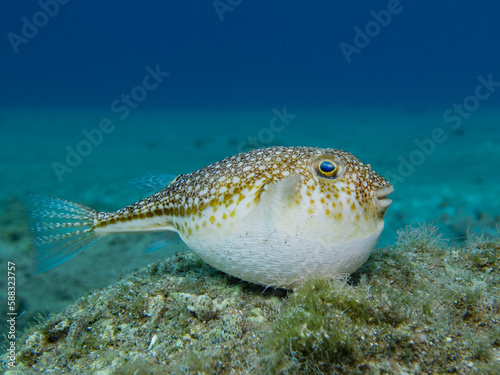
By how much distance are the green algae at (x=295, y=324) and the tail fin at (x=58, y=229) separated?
671mm

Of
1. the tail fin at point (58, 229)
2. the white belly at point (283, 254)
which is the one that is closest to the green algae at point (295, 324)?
the white belly at point (283, 254)

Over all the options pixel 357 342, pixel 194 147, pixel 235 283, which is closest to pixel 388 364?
pixel 357 342

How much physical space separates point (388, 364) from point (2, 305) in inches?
367

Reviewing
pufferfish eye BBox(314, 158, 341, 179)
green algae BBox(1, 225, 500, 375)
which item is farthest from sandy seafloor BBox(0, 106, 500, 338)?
pufferfish eye BBox(314, 158, 341, 179)

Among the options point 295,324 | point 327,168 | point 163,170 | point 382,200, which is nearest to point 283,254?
point 295,324

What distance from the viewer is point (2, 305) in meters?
7.93

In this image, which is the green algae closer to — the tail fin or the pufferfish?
the pufferfish

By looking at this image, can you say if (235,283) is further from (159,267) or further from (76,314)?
(76,314)

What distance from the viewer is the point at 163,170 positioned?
57.9 ft

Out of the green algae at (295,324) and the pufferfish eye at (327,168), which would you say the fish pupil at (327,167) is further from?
the green algae at (295,324)

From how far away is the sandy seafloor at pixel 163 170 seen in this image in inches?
356

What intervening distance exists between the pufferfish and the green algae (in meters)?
0.27

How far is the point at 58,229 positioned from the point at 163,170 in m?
13.8

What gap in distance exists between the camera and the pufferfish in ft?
9.32
